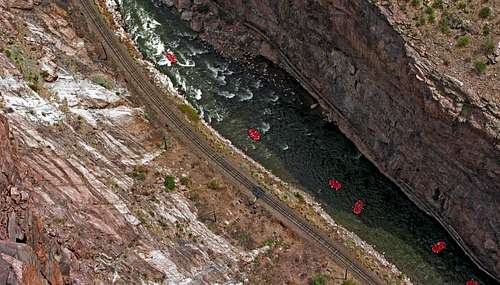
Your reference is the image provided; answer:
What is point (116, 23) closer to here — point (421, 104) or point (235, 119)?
point (235, 119)

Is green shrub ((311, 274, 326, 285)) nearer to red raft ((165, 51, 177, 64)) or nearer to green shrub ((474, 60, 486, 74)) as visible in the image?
green shrub ((474, 60, 486, 74))

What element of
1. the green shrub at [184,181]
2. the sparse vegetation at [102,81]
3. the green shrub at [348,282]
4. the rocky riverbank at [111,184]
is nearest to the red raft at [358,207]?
the rocky riverbank at [111,184]

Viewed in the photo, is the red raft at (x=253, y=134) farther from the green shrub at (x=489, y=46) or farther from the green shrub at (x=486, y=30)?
the green shrub at (x=486, y=30)

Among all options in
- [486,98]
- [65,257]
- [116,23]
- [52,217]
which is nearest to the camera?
[65,257]

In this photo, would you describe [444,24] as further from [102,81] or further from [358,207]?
[102,81]

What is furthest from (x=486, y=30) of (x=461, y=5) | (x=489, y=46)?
(x=461, y=5)

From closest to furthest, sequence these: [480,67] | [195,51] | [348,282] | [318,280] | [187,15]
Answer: [318,280]
[348,282]
[480,67]
[195,51]
[187,15]

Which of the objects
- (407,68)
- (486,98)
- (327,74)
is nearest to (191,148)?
(327,74)
